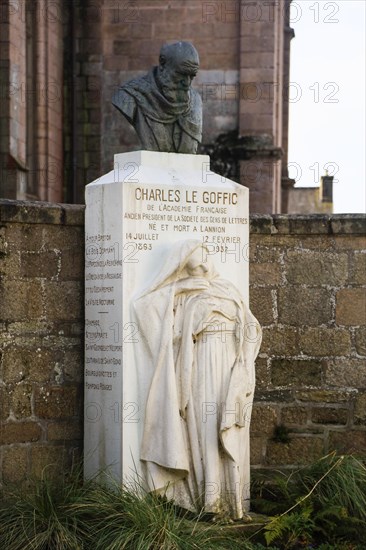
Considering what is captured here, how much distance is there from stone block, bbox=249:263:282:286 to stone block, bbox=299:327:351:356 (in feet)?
1.45

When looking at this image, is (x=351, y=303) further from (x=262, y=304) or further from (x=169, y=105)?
(x=169, y=105)

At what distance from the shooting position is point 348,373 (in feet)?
37.9

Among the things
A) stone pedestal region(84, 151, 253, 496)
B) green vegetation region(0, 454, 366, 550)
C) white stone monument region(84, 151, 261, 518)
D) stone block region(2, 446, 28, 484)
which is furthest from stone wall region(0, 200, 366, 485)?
stone block region(2, 446, 28, 484)

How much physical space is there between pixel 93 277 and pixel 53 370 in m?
0.77

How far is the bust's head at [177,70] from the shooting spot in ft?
34.9

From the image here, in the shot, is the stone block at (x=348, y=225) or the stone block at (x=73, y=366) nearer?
the stone block at (x=73, y=366)

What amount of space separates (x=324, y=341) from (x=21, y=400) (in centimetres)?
242

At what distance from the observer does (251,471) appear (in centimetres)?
1134

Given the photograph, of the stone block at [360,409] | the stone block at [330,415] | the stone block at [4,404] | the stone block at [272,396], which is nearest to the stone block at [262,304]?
the stone block at [272,396]

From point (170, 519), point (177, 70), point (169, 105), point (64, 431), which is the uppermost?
point (177, 70)

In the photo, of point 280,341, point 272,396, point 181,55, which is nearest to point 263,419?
point 272,396

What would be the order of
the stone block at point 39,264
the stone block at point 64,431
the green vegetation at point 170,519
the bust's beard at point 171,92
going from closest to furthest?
the green vegetation at point 170,519 → the stone block at point 39,264 → the stone block at point 64,431 → the bust's beard at point 171,92

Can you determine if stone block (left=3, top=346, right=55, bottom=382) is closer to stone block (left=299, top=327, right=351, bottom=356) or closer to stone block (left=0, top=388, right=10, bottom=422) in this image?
stone block (left=0, top=388, right=10, bottom=422)

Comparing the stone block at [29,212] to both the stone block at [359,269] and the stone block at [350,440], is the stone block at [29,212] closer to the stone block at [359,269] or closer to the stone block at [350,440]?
the stone block at [359,269]
